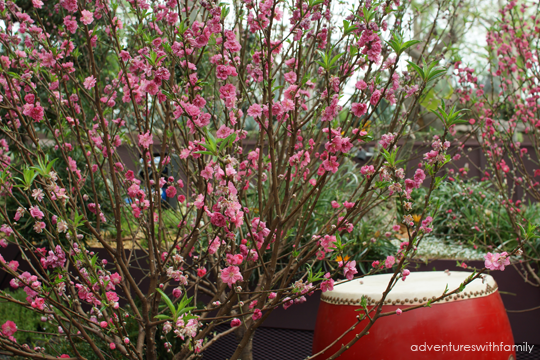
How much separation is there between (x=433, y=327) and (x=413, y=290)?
0.55ft

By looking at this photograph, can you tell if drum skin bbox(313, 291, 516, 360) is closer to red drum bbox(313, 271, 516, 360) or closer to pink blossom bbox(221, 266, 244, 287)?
red drum bbox(313, 271, 516, 360)

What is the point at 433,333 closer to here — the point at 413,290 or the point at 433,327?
the point at 433,327

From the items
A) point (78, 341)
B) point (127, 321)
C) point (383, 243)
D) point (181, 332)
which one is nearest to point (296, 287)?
point (181, 332)

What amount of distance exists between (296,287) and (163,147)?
73cm

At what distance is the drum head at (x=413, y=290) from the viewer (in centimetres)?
171

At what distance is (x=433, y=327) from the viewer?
1.64 m

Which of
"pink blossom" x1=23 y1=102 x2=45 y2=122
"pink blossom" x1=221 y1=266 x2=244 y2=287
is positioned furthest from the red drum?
"pink blossom" x1=23 y1=102 x2=45 y2=122

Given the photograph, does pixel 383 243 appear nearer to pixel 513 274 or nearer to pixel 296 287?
pixel 513 274

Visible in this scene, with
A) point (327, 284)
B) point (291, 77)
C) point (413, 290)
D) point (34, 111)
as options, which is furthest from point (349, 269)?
point (34, 111)

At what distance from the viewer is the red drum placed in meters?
1.63

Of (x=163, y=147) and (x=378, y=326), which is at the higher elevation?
(x=163, y=147)

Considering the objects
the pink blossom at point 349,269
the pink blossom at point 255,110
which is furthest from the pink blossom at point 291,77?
the pink blossom at point 349,269

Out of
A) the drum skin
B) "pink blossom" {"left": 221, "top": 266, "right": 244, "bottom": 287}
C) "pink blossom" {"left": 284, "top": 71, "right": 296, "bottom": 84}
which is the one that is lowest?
the drum skin

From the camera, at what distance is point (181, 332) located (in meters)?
1.18
